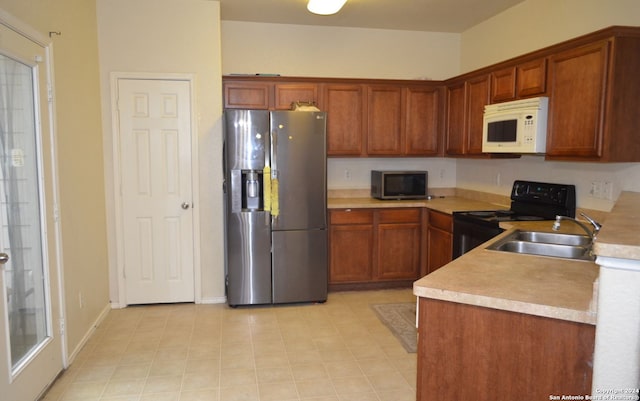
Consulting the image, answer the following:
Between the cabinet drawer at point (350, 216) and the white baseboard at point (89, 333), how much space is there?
7.38 ft

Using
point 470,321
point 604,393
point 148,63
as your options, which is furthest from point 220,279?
point 604,393

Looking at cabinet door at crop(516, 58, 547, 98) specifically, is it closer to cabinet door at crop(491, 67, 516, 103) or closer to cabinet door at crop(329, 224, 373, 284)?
cabinet door at crop(491, 67, 516, 103)

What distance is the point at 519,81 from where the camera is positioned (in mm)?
3633

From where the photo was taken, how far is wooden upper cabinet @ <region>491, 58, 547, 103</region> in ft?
11.1

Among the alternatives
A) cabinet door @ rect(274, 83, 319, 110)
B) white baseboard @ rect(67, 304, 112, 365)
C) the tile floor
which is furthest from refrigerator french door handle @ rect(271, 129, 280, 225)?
white baseboard @ rect(67, 304, 112, 365)

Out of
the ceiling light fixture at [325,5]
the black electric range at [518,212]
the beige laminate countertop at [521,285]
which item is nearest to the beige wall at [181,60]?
the ceiling light fixture at [325,5]

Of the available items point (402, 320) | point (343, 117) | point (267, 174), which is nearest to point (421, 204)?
point (343, 117)

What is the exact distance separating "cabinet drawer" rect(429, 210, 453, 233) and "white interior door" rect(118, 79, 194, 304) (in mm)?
2412

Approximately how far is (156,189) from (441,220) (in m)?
2.76

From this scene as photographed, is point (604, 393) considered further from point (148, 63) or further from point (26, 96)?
point (148, 63)

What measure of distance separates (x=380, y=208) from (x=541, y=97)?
1849 mm

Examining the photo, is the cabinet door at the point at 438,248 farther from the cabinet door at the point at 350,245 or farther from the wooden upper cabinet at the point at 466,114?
the wooden upper cabinet at the point at 466,114

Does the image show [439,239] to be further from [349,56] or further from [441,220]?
[349,56]

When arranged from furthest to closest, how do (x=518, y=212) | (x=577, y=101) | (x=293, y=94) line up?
(x=293, y=94), (x=518, y=212), (x=577, y=101)
